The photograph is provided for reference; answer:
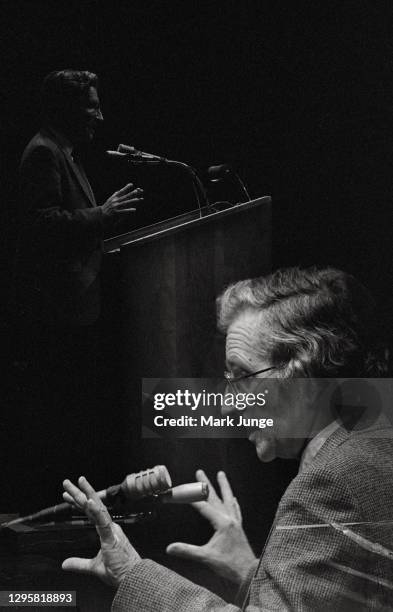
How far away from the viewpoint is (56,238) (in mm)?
3021

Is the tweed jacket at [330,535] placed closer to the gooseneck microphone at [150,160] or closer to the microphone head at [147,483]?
the microphone head at [147,483]

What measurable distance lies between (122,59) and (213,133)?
451mm

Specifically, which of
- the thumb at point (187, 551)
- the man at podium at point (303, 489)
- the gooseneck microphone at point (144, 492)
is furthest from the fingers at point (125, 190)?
the thumb at point (187, 551)

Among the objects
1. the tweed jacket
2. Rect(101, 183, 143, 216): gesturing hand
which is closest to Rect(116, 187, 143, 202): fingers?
Rect(101, 183, 143, 216): gesturing hand

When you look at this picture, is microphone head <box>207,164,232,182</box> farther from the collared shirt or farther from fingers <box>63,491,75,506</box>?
fingers <box>63,491,75,506</box>

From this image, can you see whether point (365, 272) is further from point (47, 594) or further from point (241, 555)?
point (47, 594)

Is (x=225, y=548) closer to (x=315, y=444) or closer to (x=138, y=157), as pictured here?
(x=315, y=444)

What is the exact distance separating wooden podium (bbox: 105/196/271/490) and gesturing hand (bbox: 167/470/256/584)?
21cm

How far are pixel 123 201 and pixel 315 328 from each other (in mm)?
949

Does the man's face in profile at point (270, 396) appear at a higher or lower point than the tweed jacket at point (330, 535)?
higher

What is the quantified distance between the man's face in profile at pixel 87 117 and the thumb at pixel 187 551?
1500 millimetres

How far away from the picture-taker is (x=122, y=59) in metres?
3.08

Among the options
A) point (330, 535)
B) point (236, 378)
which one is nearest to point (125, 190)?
point (236, 378)

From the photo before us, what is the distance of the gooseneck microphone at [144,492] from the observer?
288 cm
